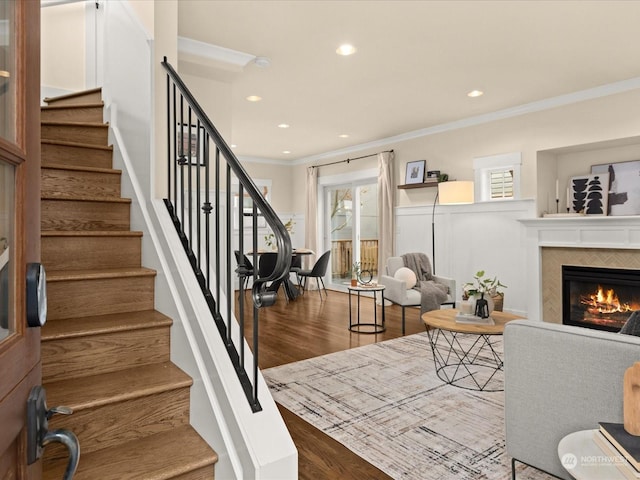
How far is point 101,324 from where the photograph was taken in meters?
1.71

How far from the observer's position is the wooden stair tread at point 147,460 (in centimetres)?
129

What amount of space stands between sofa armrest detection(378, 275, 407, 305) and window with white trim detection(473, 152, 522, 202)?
1756 millimetres

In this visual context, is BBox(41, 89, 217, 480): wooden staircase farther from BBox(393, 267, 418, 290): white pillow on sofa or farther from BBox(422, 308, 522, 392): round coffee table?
BBox(393, 267, 418, 290): white pillow on sofa

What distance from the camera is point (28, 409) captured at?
0.68m

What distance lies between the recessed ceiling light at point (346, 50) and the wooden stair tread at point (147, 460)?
10.4 ft

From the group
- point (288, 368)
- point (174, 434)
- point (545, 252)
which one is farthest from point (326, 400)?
point (545, 252)

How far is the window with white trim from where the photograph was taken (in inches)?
212

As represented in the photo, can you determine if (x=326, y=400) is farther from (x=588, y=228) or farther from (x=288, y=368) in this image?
(x=588, y=228)

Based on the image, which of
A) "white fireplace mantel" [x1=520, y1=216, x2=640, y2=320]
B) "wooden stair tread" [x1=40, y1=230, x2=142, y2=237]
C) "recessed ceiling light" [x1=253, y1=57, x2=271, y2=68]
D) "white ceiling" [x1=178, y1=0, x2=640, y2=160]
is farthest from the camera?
"white fireplace mantel" [x1=520, y1=216, x2=640, y2=320]

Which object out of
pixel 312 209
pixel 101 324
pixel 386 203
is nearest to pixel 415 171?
pixel 386 203

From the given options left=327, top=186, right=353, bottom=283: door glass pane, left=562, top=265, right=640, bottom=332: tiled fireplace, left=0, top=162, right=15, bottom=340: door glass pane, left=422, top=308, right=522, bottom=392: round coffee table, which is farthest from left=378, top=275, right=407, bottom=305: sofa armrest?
left=0, top=162, right=15, bottom=340: door glass pane

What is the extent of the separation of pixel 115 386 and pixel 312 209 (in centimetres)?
713

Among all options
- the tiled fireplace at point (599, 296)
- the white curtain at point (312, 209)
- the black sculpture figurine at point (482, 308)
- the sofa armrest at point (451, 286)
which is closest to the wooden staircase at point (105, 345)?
the black sculpture figurine at point (482, 308)

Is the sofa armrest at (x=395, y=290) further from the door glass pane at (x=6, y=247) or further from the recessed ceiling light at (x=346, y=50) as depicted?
the door glass pane at (x=6, y=247)
